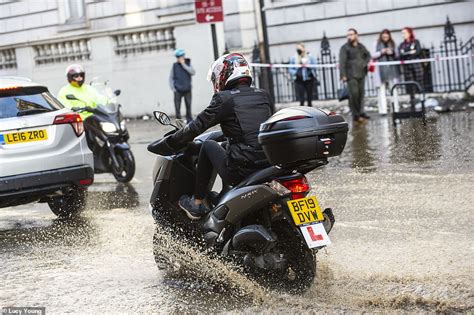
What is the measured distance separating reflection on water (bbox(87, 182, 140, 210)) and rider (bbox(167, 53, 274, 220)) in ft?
14.4

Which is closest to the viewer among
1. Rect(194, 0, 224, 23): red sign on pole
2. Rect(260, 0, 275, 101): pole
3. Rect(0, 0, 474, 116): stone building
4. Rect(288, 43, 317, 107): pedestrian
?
Rect(194, 0, 224, 23): red sign on pole

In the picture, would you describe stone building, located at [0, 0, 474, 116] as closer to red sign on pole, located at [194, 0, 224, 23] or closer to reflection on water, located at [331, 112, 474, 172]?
red sign on pole, located at [194, 0, 224, 23]

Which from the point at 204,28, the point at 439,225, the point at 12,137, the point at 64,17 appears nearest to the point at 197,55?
the point at 204,28

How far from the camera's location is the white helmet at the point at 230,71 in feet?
24.6

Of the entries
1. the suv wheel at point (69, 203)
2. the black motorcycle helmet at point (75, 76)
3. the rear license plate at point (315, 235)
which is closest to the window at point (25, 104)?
the suv wheel at point (69, 203)

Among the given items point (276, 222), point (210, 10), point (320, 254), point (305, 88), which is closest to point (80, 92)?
point (210, 10)

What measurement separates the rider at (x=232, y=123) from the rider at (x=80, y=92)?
658 cm

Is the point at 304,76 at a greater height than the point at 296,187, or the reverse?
the point at 296,187

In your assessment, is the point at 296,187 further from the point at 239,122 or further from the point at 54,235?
the point at 54,235

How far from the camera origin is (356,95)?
64.8ft

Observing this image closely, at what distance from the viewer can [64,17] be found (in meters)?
31.2

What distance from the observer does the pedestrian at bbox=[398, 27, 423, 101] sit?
817 inches

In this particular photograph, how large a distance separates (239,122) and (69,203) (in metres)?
4.67

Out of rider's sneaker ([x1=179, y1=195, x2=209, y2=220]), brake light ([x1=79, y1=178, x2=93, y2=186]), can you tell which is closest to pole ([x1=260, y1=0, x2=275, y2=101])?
brake light ([x1=79, y1=178, x2=93, y2=186])
